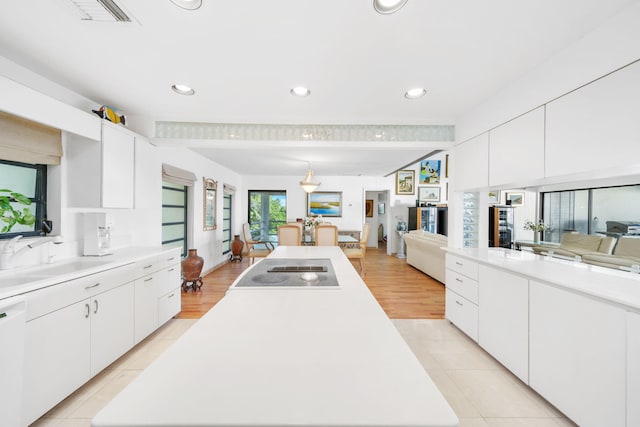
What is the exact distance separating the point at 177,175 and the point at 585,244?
5097 mm

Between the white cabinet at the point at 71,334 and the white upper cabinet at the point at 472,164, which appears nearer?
the white cabinet at the point at 71,334

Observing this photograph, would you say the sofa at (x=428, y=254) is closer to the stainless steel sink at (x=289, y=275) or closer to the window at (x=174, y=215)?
the stainless steel sink at (x=289, y=275)

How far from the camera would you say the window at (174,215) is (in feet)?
13.2

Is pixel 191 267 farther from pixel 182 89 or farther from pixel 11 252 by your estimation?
pixel 182 89

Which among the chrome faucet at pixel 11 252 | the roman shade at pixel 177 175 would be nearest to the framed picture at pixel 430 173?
the roman shade at pixel 177 175

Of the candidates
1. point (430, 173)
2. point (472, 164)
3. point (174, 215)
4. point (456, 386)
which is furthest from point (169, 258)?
point (430, 173)

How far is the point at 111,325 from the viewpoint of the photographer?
2.05 meters

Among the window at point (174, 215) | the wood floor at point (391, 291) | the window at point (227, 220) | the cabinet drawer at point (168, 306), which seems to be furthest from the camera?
the window at point (227, 220)

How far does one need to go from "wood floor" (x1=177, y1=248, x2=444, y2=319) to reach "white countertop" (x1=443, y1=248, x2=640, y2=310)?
1.24m

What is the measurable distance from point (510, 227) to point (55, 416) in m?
7.88

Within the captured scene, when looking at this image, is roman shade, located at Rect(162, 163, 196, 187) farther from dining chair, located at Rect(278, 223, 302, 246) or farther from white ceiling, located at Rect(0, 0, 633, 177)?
dining chair, located at Rect(278, 223, 302, 246)

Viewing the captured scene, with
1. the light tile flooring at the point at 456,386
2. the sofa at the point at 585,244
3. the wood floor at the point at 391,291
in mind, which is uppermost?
the sofa at the point at 585,244

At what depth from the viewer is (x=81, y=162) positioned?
2.27 m

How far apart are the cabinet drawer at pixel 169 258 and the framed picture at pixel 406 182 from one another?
6.33 metres
